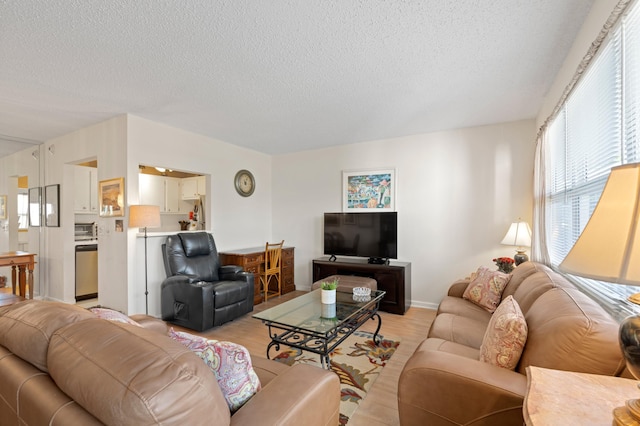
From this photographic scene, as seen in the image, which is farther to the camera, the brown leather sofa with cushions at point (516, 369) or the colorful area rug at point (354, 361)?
the colorful area rug at point (354, 361)

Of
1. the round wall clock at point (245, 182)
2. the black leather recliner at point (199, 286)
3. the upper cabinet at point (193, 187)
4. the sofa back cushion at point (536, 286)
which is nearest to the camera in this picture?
A: the sofa back cushion at point (536, 286)

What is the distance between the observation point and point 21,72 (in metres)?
2.42

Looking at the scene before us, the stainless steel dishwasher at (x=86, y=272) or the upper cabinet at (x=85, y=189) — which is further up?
the upper cabinet at (x=85, y=189)

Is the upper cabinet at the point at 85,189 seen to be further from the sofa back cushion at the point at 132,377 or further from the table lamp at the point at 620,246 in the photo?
the table lamp at the point at 620,246

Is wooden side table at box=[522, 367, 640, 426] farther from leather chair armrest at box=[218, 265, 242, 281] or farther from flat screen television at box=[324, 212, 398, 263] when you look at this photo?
leather chair armrest at box=[218, 265, 242, 281]

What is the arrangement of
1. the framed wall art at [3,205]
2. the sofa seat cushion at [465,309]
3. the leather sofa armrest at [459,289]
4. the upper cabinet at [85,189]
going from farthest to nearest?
the framed wall art at [3,205] → the upper cabinet at [85,189] → the leather sofa armrest at [459,289] → the sofa seat cushion at [465,309]

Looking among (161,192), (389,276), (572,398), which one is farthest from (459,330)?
(161,192)

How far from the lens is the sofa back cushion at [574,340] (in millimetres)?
1125

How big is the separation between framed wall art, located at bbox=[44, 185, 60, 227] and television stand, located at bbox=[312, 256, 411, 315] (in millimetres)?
4271

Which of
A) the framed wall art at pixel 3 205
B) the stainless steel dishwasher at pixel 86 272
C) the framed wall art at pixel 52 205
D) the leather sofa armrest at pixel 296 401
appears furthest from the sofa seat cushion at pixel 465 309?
the framed wall art at pixel 3 205

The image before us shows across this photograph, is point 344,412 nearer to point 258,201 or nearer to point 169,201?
point 258,201

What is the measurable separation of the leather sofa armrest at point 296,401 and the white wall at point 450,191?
3265 millimetres

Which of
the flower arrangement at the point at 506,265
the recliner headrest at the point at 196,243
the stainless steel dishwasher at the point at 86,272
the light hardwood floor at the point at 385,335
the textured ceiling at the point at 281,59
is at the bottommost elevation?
the light hardwood floor at the point at 385,335

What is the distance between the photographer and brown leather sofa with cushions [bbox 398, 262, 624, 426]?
1.17 meters
